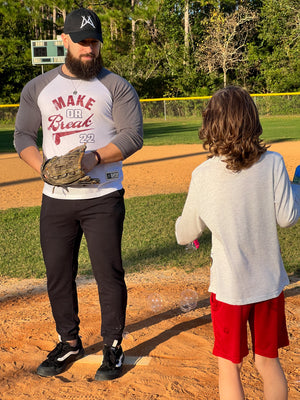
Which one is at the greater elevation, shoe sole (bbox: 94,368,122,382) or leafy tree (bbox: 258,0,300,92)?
leafy tree (bbox: 258,0,300,92)

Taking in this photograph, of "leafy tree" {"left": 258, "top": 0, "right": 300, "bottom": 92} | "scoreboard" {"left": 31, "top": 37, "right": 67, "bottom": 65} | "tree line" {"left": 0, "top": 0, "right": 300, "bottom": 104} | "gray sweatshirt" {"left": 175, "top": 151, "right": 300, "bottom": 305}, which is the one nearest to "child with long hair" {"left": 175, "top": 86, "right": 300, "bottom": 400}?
"gray sweatshirt" {"left": 175, "top": 151, "right": 300, "bottom": 305}

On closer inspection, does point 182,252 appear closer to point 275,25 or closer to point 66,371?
point 66,371

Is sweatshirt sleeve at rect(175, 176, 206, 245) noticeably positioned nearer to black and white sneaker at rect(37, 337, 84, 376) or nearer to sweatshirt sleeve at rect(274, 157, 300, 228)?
sweatshirt sleeve at rect(274, 157, 300, 228)

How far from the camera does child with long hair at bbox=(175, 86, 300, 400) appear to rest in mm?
2258

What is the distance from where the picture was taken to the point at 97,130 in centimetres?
315

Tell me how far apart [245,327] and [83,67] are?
1.65 m

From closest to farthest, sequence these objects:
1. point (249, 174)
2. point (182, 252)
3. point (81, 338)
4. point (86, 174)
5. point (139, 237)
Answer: point (249, 174) → point (86, 174) → point (81, 338) → point (182, 252) → point (139, 237)

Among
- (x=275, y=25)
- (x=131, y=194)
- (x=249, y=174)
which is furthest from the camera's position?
(x=275, y=25)

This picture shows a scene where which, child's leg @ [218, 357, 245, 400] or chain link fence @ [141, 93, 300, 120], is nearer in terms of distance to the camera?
child's leg @ [218, 357, 245, 400]

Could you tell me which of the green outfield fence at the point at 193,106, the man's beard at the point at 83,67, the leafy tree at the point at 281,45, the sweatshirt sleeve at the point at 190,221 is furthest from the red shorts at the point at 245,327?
the leafy tree at the point at 281,45

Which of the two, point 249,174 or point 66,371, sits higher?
point 249,174

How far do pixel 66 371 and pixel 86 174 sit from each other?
1.21 m

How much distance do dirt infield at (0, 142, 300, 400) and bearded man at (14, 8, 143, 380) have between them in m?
0.15

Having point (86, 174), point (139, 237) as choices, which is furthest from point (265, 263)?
point (139, 237)
